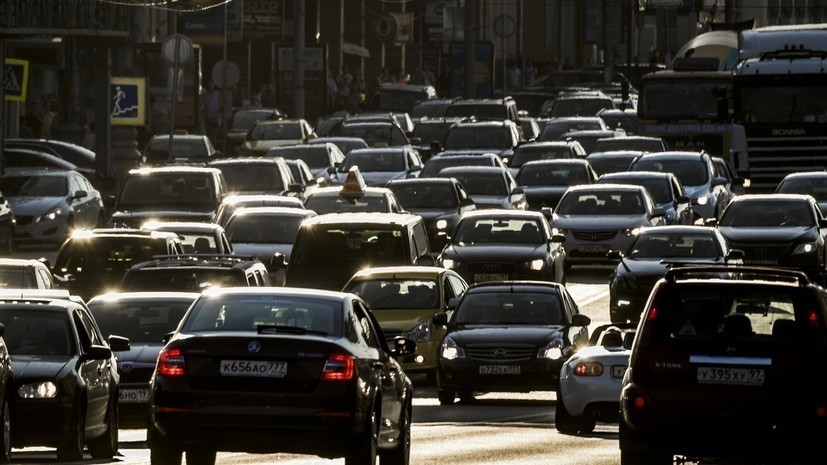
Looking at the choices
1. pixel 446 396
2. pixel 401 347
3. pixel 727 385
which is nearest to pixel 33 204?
pixel 446 396

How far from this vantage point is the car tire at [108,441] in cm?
1955

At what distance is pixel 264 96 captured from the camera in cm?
8300

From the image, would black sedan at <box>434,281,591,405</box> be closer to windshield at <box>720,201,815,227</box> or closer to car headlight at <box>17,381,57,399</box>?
car headlight at <box>17,381,57,399</box>

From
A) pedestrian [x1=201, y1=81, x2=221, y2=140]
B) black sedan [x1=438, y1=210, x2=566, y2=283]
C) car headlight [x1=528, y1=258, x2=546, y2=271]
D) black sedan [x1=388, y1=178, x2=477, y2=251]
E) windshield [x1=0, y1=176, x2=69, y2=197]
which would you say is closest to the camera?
car headlight [x1=528, y1=258, x2=546, y2=271]

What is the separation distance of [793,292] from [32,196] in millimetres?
28827

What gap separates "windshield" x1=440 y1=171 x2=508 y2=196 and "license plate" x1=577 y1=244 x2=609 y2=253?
4.74m

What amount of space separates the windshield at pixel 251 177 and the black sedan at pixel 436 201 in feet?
7.31

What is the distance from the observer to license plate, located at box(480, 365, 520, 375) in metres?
26.8

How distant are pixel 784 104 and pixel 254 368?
1399 inches

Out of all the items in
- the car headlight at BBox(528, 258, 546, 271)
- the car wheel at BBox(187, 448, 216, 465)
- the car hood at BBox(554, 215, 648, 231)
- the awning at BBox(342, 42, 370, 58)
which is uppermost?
the awning at BBox(342, 42, 370, 58)

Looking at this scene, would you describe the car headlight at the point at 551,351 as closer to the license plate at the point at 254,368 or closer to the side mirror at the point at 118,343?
the side mirror at the point at 118,343

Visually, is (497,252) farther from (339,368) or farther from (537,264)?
(339,368)

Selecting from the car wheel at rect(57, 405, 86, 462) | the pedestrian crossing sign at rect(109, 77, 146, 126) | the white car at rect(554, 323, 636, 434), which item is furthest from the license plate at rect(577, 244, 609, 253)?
the car wheel at rect(57, 405, 86, 462)

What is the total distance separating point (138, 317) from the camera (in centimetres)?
2375
